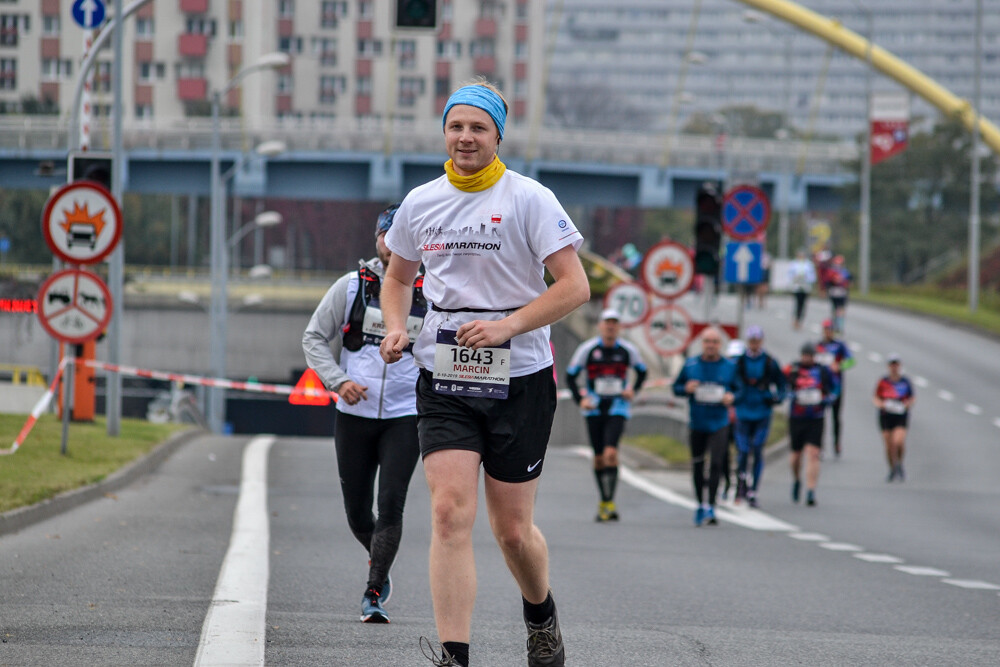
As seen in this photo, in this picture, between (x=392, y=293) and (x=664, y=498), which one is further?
(x=664, y=498)

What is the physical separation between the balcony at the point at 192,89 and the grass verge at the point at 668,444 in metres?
23.8

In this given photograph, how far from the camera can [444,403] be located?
497cm

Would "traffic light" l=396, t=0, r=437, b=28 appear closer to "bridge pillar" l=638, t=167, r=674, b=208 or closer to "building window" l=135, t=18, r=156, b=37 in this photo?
"building window" l=135, t=18, r=156, b=37

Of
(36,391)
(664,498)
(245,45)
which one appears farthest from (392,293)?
(245,45)

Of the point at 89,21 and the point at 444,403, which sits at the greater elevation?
the point at 89,21

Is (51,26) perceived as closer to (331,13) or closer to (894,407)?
(894,407)

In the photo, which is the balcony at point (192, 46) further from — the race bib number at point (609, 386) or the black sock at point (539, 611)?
the black sock at point (539, 611)

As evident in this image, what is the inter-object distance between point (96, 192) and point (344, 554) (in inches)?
235

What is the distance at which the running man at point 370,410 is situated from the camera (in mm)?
6789

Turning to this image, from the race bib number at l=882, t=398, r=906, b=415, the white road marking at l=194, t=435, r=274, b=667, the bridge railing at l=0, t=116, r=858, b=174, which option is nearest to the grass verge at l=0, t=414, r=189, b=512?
the white road marking at l=194, t=435, r=274, b=667

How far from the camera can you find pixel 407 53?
61.3 m

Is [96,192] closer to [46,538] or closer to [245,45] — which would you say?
[46,538]

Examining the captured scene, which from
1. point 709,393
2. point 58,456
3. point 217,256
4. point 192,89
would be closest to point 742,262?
point 709,393

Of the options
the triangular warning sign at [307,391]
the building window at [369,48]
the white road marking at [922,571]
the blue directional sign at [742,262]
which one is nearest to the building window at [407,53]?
the building window at [369,48]
